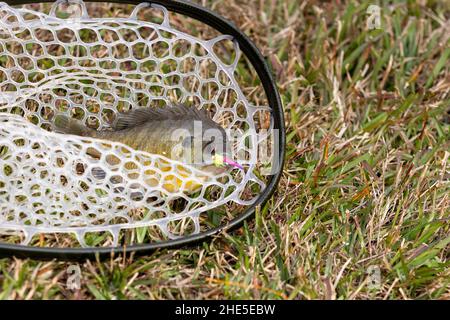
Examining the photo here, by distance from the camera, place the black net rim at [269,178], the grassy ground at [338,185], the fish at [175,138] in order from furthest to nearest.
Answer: the fish at [175,138]
the grassy ground at [338,185]
the black net rim at [269,178]

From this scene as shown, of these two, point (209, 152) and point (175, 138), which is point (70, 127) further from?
point (209, 152)

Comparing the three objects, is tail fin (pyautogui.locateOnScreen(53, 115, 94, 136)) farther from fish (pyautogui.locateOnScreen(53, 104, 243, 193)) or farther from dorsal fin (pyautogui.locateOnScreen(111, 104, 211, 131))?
dorsal fin (pyautogui.locateOnScreen(111, 104, 211, 131))

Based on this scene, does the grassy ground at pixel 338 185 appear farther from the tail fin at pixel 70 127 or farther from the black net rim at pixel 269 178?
the tail fin at pixel 70 127

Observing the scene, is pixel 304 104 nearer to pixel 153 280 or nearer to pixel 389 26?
pixel 389 26

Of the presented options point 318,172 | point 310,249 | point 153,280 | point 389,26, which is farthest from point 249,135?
point 389,26

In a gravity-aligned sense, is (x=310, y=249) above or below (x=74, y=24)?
below

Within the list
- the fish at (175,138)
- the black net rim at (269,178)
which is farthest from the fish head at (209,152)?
the black net rim at (269,178)
